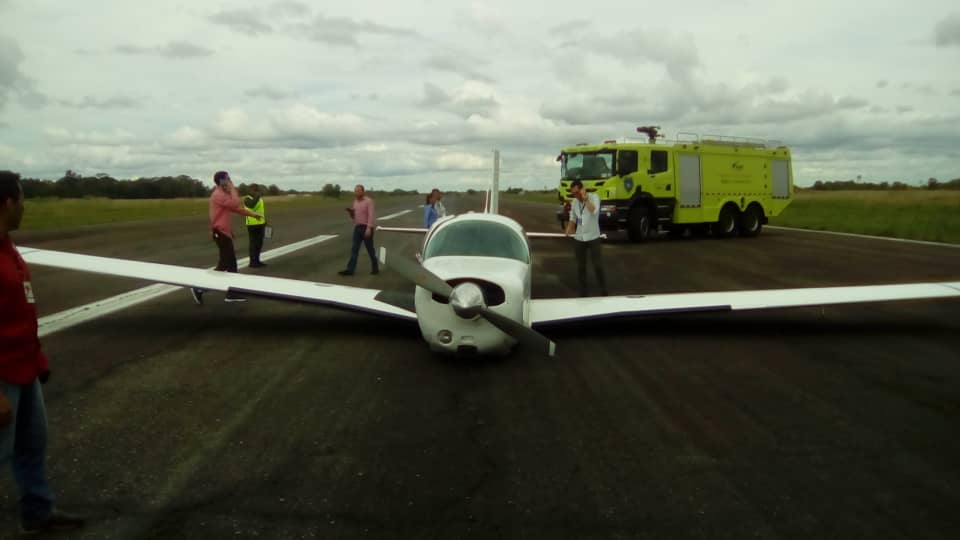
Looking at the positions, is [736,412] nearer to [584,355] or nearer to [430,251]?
[584,355]

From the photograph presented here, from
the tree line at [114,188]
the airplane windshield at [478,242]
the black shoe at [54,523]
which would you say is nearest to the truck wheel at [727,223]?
the airplane windshield at [478,242]

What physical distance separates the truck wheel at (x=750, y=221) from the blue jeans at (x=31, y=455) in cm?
2754

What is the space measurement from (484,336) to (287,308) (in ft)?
16.6

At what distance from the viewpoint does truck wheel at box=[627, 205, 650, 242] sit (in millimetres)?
23531

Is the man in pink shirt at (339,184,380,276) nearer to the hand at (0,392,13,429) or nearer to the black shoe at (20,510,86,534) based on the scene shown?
the black shoe at (20,510,86,534)

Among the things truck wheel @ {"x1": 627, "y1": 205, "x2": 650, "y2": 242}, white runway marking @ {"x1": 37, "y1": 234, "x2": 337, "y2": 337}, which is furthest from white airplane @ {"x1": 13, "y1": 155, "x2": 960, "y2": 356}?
truck wheel @ {"x1": 627, "y1": 205, "x2": 650, "y2": 242}

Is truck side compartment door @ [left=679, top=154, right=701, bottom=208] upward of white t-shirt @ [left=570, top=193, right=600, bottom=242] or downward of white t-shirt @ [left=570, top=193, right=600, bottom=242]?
upward

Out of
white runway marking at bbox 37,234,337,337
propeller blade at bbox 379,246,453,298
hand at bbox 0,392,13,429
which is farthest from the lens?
white runway marking at bbox 37,234,337,337

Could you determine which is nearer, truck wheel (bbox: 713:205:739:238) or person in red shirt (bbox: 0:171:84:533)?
person in red shirt (bbox: 0:171:84:533)

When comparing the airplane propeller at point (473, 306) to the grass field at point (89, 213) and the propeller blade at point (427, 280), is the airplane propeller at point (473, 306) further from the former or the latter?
the grass field at point (89, 213)

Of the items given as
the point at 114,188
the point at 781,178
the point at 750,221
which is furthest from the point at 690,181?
the point at 114,188

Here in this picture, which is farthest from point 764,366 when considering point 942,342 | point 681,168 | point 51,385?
point 681,168

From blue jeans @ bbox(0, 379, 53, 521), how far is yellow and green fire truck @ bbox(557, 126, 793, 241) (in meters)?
20.4

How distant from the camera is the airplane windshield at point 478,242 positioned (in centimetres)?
820
